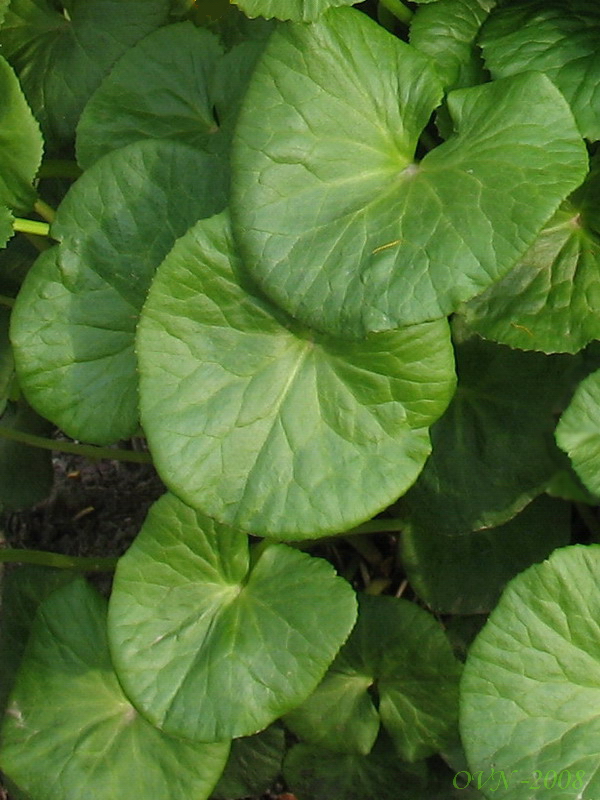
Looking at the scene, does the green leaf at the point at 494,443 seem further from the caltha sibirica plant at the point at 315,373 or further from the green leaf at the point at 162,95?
the green leaf at the point at 162,95

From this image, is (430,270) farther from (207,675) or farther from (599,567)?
(207,675)

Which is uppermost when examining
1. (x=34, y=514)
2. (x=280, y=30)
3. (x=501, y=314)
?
(x=280, y=30)

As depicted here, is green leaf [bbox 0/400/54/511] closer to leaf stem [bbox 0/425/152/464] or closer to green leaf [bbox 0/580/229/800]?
leaf stem [bbox 0/425/152/464]

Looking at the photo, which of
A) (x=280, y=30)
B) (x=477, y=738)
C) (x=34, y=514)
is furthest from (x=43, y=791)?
(x=280, y=30)

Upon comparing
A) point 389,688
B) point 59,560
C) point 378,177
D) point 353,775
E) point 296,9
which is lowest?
point 353,775

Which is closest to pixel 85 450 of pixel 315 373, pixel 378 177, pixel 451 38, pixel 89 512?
pixel 89 512

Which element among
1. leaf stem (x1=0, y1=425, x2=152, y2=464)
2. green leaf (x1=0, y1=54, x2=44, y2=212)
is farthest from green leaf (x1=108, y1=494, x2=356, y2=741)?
green leaf (x1=0, y1=54, x2=44, y2=212)

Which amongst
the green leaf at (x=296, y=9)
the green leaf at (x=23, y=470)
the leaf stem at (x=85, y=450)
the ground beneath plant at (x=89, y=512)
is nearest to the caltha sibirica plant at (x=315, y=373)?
the green leaf at (x=296, y=9)

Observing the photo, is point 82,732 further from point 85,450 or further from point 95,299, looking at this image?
point 95,299
